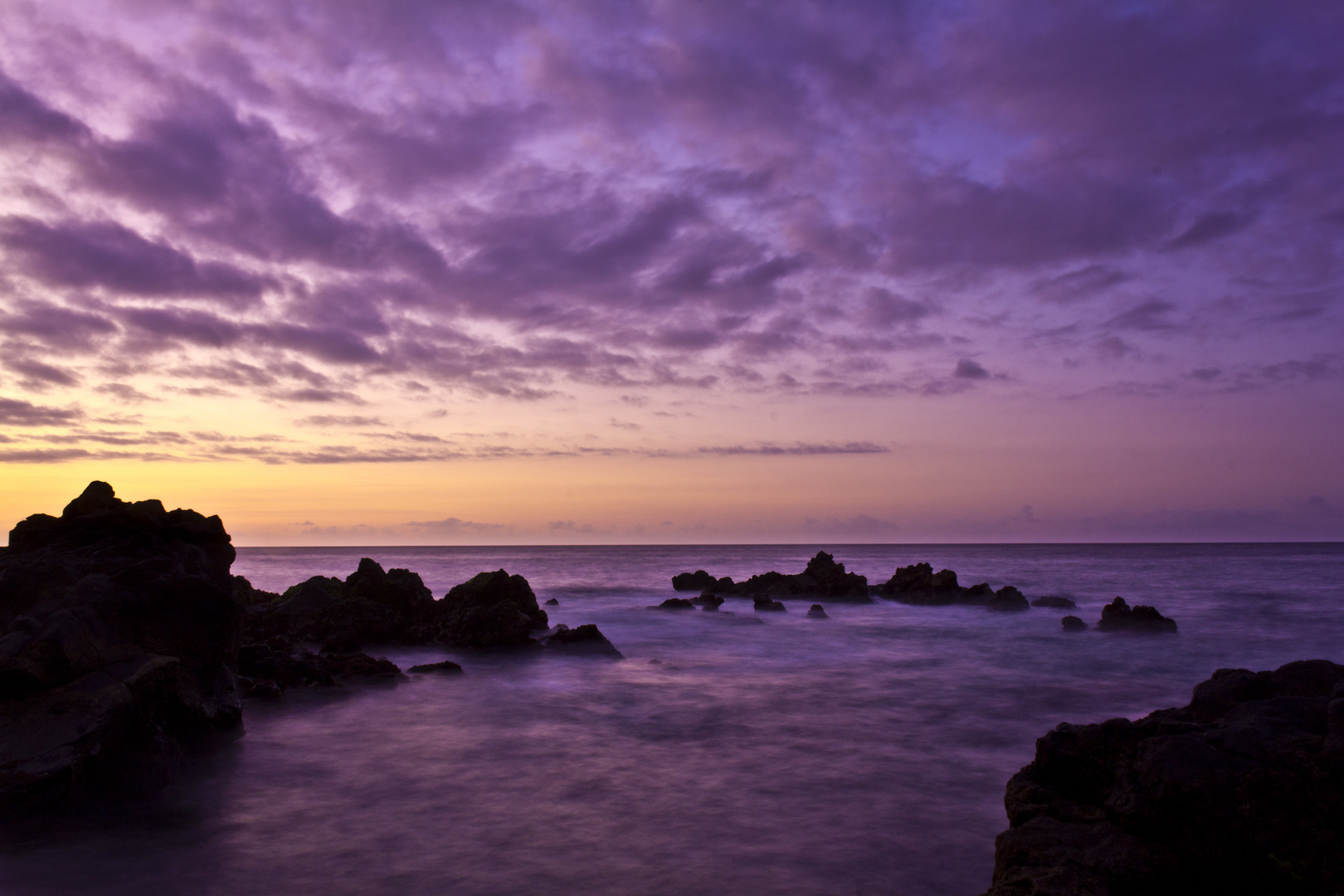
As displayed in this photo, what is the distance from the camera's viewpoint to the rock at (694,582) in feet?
166

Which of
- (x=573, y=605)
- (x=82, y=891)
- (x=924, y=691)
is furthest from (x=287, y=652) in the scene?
(x=573, y=605)

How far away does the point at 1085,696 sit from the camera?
693 inches

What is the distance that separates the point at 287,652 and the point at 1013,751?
1604cm

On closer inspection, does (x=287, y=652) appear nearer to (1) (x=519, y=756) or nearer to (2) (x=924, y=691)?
(1) (x=519, y=756)

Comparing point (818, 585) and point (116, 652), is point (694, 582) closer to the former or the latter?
point (818, 585)

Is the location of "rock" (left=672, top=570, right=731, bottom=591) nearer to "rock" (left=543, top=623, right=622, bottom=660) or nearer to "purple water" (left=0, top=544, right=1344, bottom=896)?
"purple water" (left=0, top=544, right=1344, bottom=896)

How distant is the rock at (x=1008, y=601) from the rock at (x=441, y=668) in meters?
29.2

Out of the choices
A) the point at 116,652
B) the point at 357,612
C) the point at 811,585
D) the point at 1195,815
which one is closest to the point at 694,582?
the point at 811,585

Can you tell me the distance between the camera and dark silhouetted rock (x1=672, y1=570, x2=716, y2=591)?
166 ft

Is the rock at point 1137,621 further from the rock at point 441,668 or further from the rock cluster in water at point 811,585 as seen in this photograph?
the rock at point 441,668

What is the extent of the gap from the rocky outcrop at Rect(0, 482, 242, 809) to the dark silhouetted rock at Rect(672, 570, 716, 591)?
3933cm

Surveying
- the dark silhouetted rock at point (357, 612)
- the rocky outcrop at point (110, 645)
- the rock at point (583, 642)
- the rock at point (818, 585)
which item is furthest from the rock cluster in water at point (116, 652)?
the rock at point (818, 585)

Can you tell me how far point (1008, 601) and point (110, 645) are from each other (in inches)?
1504

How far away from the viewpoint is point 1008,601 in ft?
126
